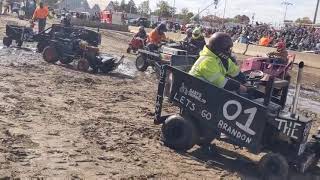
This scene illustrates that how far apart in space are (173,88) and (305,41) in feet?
84.8

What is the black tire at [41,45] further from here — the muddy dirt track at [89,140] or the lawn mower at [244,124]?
the lawn mower at [244,124]

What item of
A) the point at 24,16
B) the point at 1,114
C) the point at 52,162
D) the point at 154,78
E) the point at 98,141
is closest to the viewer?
the point at 52,162

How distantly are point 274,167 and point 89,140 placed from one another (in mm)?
2617

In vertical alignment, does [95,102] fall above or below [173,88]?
below

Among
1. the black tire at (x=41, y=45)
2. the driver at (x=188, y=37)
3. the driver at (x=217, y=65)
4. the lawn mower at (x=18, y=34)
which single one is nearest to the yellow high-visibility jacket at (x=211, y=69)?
the driver at (x=217, y=65)

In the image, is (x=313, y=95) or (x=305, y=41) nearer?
(x=313, y=95)

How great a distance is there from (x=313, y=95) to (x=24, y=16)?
2698 centimetres

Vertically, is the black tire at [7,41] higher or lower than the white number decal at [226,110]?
lower

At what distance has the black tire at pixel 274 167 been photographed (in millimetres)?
6016

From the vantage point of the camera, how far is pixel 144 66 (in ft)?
52.2

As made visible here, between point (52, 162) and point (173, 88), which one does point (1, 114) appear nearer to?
point (52, 162)

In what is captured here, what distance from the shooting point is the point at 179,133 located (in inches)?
271

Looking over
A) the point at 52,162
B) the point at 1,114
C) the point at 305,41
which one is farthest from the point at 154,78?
the point at 305,41

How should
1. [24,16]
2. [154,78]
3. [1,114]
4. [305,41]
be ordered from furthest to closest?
[24,16] → [305,41] → [154,78] → [1,114]
